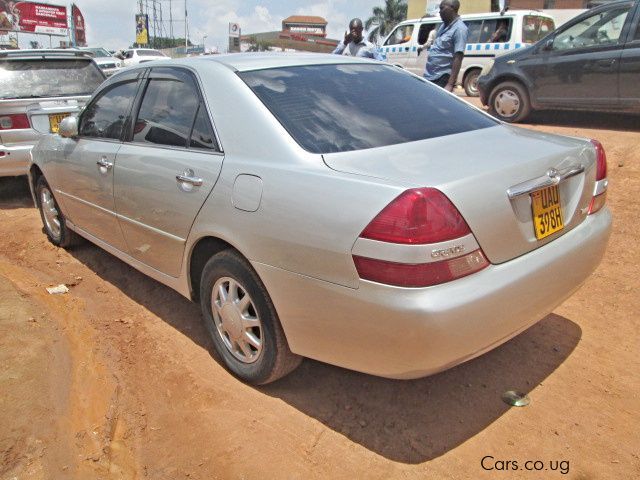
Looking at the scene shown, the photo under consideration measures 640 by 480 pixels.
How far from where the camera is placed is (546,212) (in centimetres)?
235

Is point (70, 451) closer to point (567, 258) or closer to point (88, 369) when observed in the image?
point (88, 369)

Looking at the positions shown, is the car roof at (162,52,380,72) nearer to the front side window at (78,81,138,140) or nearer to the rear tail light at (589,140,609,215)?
the front side window at (78,81,138,140)

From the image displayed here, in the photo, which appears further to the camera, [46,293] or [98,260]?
[98,260]

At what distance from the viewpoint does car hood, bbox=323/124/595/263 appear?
208 centimetres

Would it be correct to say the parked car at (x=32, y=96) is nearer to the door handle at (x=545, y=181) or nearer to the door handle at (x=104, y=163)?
the door handle at (x=104, y=163)

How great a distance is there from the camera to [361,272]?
205 cm

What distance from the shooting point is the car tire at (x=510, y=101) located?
7.96 meters

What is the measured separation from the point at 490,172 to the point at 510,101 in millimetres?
6593

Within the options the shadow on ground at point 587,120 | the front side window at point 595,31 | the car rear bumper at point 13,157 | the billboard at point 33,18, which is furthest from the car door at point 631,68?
the billboard at point 33,18

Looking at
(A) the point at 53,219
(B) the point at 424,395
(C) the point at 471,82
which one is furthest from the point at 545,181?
(C) the point at 471,82

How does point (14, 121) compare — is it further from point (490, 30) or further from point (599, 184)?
point (490, 30)

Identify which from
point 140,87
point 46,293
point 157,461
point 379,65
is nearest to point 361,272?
point 157,461

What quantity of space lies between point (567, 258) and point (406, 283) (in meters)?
0.90

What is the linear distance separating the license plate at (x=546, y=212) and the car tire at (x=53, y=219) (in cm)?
386
